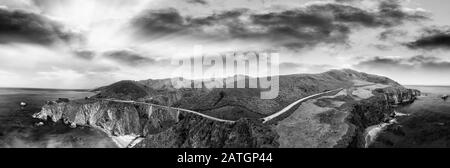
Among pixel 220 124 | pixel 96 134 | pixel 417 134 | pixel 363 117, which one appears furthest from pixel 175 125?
pixel 417 134

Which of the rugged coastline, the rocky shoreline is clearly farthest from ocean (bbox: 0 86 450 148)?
the rugged coastline

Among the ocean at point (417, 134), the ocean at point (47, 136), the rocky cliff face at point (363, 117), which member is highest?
the rocky cliff face at point (363, 117)

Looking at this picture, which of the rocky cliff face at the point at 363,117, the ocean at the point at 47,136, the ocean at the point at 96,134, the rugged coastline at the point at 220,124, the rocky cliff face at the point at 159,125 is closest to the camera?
the rocky cliff face at the point at 159,125

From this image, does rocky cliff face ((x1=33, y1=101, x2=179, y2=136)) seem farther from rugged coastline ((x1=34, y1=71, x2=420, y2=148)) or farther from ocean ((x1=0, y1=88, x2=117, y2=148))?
ocean ((x1=0, y1=88, x2=117, y2=148))

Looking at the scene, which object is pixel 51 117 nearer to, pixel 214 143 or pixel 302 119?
pixel 214 143

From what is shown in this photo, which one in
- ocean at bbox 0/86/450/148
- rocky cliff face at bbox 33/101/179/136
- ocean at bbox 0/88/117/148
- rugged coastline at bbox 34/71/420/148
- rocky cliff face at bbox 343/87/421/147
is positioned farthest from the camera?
rocky cliff face at bbox 33/101/179/136

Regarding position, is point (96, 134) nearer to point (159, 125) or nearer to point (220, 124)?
point (159, 125)

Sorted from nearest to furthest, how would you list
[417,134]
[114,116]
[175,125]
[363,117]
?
[175,125]
[417,134]
[363,117]
[114,116]

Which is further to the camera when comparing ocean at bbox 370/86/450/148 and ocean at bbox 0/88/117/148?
ocean at bbox 0/88/117/148

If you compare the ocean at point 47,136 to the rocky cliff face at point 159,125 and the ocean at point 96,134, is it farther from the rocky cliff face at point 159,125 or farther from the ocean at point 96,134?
the rocky cliff face at point 159,125

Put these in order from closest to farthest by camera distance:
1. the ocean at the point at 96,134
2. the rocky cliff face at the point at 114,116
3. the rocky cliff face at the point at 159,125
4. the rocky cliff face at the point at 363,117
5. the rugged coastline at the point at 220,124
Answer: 1. the rocky cliff face at the point at 159,125
2. the rugged coastline at the point at 220,124
3. the rocky cliff face at the point at 363,117
4. the ocean at the point at 96,134
5. the rocky cliff face at the point at 114,116

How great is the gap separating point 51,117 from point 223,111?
252 ft

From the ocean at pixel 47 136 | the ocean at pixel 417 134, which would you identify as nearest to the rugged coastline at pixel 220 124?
the ocean at pixel 47 136
